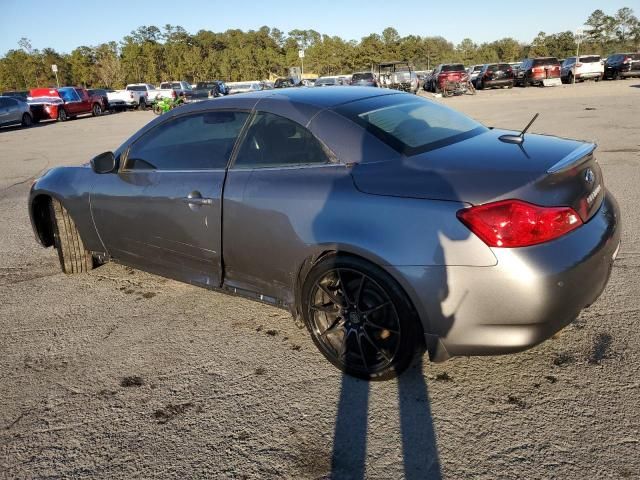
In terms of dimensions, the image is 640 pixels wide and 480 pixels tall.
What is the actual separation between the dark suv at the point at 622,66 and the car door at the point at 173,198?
37690mm

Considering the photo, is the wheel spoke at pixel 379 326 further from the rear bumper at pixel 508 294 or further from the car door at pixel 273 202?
the car door at pixel 273 202

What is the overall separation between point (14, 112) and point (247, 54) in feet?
223

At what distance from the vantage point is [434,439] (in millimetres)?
2424

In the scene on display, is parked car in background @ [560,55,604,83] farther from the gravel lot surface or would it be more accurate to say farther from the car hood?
the car hood

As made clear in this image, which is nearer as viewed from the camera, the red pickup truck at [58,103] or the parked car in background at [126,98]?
the red pickup truck at [58,103]

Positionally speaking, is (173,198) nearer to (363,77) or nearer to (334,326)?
(334,326)

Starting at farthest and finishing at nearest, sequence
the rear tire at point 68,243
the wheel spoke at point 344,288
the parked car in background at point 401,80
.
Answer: the parked car in background at point 401,80 → the rear tire at point 68,243 → the wheel spoke at point 344,288

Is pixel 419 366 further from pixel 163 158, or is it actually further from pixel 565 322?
pixel 163 158

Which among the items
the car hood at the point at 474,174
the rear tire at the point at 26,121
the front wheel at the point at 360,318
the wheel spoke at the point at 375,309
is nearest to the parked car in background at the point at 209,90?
the rear tire at the point at 26,121

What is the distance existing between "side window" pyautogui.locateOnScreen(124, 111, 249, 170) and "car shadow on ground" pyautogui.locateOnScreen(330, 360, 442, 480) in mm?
1718

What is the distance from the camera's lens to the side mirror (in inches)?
157

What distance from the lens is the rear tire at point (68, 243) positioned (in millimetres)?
4562

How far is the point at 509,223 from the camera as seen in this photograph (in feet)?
7.76

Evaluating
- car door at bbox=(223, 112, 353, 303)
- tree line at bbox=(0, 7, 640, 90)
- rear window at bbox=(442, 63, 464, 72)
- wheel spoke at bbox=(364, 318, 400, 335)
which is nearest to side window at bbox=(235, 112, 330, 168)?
car door at bbox=(223, 112, 353, 303)
